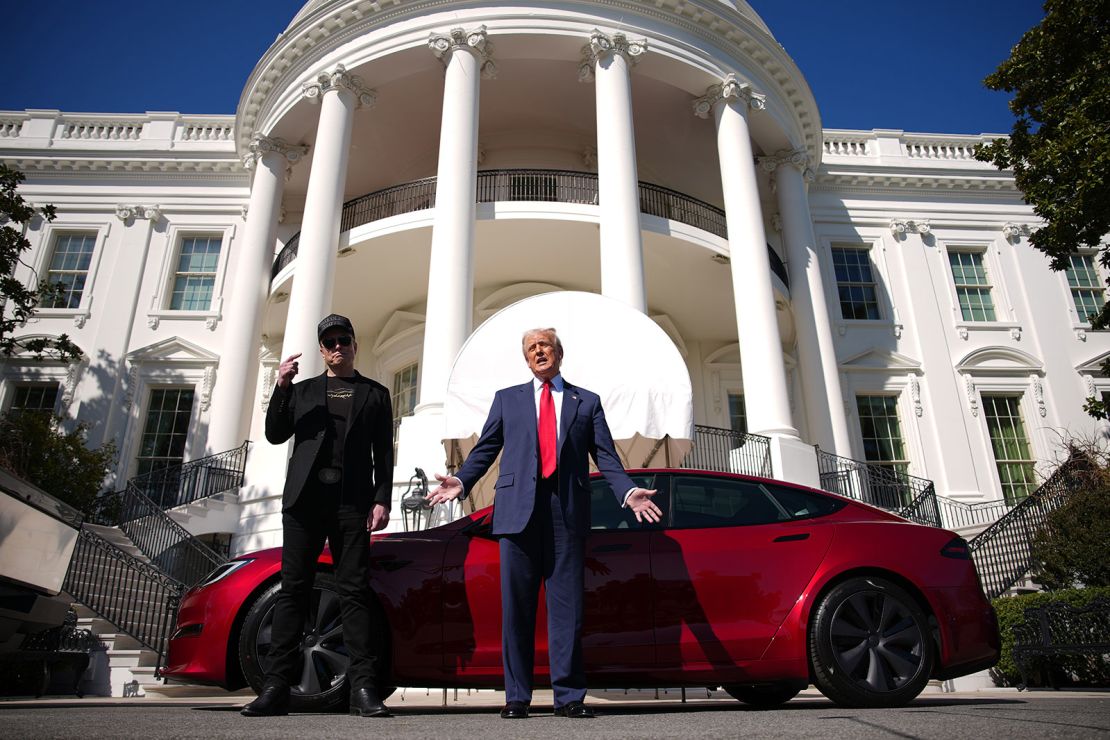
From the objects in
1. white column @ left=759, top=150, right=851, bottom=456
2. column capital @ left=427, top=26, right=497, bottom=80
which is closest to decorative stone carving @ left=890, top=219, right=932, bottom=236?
white column @ left=759, top=150, right=851, bottom=456

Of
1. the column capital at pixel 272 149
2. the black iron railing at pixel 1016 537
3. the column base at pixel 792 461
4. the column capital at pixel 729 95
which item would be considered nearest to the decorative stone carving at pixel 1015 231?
the column capital at pixel 729 95

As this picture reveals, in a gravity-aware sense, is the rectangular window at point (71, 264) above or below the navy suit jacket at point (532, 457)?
above

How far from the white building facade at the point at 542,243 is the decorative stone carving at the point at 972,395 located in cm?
7

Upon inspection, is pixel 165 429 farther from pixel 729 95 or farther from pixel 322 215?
pixel 729 95

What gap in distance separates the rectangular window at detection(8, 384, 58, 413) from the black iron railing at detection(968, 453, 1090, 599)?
1978 centimetres

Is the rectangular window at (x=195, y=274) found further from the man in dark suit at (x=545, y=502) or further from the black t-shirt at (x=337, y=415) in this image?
the man in dark suit at (x=545, y=502)

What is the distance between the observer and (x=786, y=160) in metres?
18.6

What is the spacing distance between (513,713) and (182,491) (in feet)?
45.0

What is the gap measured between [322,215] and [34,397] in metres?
9.61

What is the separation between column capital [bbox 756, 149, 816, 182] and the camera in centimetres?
1852

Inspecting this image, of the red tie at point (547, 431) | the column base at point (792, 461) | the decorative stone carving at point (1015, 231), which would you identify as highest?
the decorative stone carving at point (1015, 231)

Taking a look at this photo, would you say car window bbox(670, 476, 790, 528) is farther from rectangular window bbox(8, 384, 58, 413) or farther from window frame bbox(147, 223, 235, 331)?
rectangular window bbox(8, 384, 58, 413)

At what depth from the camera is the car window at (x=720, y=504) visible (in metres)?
4.23

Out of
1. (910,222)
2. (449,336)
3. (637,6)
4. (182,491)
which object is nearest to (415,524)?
(449,336)
